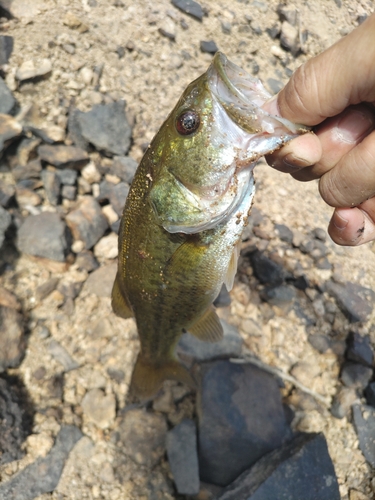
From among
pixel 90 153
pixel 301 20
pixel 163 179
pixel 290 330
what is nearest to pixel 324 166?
pixel 163 179

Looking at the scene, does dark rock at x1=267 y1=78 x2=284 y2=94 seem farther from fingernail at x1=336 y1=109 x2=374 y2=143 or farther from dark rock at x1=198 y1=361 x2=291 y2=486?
dark rock at x1=198 y1=361 x2=291 y2=486

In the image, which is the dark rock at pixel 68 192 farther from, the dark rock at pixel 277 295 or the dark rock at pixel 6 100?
the dark rock at pixel 277 295

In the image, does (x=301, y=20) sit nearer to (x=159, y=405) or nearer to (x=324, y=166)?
(x=324, y=166)

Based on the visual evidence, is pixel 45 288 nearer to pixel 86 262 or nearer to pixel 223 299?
pixel 86 262

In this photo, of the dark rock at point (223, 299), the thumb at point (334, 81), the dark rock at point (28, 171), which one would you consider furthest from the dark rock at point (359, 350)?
the dark rock at point (28, 171)

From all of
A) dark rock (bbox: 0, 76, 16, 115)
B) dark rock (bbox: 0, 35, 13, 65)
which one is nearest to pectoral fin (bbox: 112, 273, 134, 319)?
dark rock (bbox: 0, 76, 16, 115)
